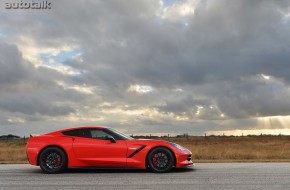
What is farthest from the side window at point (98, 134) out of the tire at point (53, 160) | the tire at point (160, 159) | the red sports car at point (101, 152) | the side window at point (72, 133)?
the tire at point (160, 159)

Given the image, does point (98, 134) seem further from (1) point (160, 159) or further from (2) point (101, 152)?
(1) point (160, 159)

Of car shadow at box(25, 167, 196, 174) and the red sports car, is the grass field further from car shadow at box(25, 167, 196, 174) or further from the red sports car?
the red sports car

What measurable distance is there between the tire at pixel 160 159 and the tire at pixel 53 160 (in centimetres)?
225

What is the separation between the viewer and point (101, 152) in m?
11.2

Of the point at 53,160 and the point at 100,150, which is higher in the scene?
the point at 100,150

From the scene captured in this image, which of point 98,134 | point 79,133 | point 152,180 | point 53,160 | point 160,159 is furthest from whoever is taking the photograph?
point 79,133

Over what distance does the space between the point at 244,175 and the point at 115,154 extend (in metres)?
3.30

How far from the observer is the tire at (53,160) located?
444 inches

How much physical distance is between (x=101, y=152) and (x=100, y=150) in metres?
0.06

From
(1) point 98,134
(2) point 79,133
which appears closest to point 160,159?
(1) point 98,134

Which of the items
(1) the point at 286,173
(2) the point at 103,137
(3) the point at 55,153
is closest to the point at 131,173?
(2) the point at 103,137

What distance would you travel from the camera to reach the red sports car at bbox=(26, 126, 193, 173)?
11123 mm

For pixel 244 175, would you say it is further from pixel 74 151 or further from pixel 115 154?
pixel 74 151

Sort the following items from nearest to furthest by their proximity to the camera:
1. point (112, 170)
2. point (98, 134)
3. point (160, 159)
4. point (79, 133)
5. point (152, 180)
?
1. point (152, 180)
2. point (160, 159)
3. point (98, 134)
4. point (79, 133)
5. point (112, 170)
